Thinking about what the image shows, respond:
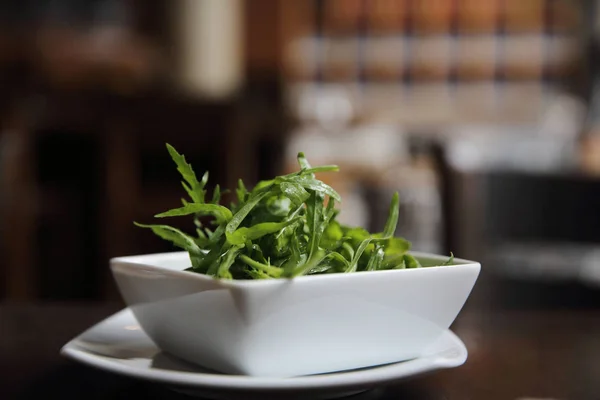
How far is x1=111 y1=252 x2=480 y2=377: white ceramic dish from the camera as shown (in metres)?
0.46

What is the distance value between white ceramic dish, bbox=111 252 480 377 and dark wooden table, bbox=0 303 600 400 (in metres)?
0.05

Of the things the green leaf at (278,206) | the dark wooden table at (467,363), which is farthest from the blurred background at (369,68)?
the green leaf at (278,206)

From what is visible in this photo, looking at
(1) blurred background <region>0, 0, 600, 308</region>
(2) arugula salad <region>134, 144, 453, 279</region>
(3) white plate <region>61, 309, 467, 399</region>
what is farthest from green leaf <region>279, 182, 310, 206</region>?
(1) blurred background <region>0, 0, 600, 308</region>

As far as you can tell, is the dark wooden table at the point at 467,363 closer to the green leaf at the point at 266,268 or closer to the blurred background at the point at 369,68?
the green leaf at the point at 266,268

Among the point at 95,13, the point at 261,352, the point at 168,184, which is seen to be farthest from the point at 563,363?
the point at 95,13

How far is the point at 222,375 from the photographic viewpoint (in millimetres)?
473

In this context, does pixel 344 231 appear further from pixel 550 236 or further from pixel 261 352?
pixel 550 236

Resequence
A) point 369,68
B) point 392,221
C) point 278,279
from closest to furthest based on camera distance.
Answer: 1. point 278,279
2. point 392,221
3. point 369,68

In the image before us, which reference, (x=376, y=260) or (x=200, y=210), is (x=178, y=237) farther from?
(x=376, y=260)

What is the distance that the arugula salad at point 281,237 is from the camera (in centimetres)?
48

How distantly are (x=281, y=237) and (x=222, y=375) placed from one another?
10 centimetres

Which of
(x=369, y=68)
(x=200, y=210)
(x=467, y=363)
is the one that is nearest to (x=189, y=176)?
(x=200, y=210)

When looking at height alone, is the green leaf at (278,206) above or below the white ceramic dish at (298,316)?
above

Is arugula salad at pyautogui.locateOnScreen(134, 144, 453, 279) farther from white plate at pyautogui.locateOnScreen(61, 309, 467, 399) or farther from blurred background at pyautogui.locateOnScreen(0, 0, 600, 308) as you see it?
blurred background at pyautogui.locateOnScreen(0, 0, 600, 308)
